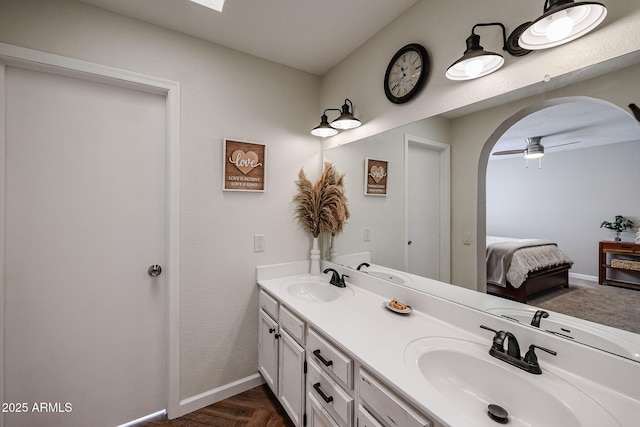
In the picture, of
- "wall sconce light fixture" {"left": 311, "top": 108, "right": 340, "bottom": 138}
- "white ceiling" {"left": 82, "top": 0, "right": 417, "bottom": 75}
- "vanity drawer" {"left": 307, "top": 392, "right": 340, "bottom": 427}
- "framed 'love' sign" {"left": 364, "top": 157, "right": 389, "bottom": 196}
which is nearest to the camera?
"vanity drawer" {"left": 307, "top": 392, "right": 340, "bottom": 427}

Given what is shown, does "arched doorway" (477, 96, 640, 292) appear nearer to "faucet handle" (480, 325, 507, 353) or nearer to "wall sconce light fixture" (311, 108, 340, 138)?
"faucet handle" (480, 325, 507, 353)

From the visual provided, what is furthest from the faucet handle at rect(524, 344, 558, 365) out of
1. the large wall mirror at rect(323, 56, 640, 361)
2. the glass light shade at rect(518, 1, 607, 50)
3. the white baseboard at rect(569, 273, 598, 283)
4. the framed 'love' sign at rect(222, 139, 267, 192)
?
the framed 'love' sign at rect(222, 139, 267, 192)

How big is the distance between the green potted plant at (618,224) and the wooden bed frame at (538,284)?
0.19m

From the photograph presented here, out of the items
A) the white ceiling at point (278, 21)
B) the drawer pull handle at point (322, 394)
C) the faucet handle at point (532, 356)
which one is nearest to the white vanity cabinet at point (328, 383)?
the drawer pull handle at point (322, 394)

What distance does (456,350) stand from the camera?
1062 millimetres

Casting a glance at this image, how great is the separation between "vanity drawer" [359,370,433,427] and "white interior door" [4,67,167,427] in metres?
1.50

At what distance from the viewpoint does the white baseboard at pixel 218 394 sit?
5.89ft

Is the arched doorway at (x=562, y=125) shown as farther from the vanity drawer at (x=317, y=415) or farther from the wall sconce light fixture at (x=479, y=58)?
the vanity drawer at (x=317, y=415)

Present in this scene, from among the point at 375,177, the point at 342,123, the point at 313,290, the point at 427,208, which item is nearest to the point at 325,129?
the point at 342,123

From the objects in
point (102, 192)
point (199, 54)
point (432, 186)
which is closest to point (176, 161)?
point (102, 192)

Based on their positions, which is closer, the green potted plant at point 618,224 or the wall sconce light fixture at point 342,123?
the green potted plant at point 618,224

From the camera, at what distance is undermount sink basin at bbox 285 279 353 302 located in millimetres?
1887

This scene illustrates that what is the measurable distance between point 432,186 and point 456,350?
0.82 meters

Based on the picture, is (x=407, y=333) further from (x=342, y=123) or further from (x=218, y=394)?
(x=218, y=394)
